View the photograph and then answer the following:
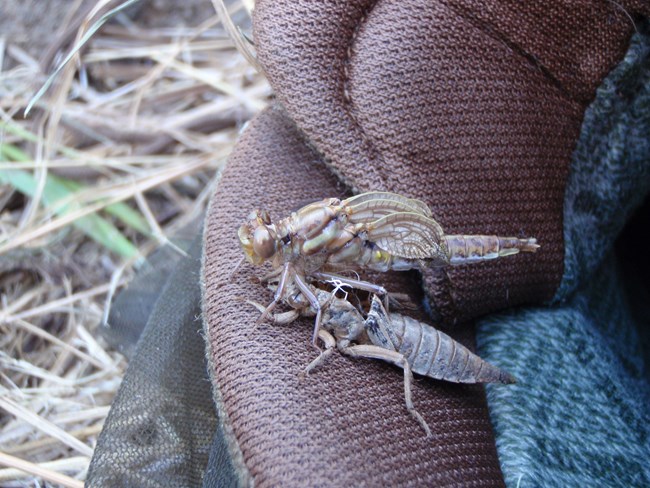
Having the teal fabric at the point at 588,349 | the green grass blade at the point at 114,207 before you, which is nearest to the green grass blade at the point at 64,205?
the green grass blade at the point at 114,207

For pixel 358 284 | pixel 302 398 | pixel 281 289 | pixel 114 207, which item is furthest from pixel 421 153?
pixel 114 207

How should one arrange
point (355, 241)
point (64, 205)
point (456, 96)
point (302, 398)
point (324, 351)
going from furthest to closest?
point (64, 205), point (456, 96), point (355, 241), point (324, 351), point (302, 398)

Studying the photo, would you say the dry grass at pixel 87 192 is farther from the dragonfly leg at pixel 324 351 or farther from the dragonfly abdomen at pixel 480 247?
the dragonfly abdomen at pixel 480 247

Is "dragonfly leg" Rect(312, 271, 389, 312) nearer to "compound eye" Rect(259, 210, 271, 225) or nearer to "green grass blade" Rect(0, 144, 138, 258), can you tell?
"compound eye" Rect(259, 210, 271, 225)

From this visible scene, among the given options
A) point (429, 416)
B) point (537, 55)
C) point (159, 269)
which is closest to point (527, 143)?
point (537, 55)

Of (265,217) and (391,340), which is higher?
(265,217)

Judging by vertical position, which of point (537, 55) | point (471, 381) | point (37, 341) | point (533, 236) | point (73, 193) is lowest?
point (37, 341)

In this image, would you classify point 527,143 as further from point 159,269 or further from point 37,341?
point 37,341

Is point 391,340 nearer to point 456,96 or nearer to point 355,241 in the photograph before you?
point 355,241
